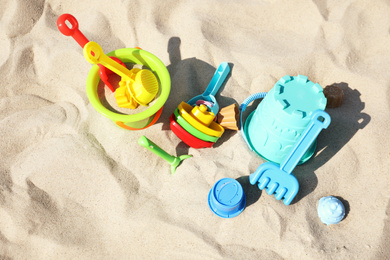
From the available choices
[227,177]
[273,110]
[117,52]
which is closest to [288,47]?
[273,110]

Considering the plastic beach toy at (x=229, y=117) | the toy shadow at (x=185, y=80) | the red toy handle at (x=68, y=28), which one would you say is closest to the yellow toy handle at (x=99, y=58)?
the red toy handle at (x=68, y=28)

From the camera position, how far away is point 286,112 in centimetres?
120

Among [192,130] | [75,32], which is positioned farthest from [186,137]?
[75,32]

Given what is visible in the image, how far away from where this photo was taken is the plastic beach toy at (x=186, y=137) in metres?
1.37

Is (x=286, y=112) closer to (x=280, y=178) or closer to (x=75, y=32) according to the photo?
(x=280, y=178)

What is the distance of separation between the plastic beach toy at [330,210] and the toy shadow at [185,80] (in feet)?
2.02

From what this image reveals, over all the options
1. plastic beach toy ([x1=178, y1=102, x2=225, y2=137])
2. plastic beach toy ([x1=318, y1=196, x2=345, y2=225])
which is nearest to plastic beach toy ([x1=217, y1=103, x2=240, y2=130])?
plastic beach toy ([x1=178, y1=102, x2=225, y2=137])

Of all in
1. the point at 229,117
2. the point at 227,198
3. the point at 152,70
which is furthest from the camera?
the point at 152,70

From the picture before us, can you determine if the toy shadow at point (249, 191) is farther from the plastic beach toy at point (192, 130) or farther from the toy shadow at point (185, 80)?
the toy shadow at point (185, 80)

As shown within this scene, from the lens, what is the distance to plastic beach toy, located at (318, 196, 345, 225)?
1.27 m

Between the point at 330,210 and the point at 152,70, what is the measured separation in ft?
3.25

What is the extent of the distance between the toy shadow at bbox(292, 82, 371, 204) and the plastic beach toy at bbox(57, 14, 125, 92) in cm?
95

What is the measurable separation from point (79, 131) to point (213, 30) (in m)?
0.84

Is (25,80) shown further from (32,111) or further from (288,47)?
(288,47)
